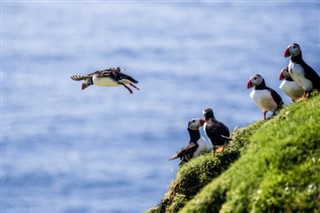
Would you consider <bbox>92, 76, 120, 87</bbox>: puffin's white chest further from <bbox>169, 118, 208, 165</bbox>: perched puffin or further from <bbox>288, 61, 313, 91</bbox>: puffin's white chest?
<bbox>288, 61, 313, 91</bbox>: puffin's white chest

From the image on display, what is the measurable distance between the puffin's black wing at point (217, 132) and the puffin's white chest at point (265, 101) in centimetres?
147

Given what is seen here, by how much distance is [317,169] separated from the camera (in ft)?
51.6

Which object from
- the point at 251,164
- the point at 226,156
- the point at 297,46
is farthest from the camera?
the point at 297,46

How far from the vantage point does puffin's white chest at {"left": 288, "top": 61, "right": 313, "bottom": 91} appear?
19906 millimetres

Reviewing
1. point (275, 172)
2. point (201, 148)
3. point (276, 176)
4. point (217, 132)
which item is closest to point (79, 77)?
point (201, 148)

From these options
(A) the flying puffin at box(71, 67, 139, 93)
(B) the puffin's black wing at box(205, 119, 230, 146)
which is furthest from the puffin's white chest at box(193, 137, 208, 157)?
(A) the flying puffin at box(71, 67, 139, 93)

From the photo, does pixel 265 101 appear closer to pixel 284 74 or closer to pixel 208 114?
pixel 284 74

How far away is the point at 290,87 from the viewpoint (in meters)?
20.7

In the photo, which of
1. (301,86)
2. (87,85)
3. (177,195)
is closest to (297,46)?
(301,86)

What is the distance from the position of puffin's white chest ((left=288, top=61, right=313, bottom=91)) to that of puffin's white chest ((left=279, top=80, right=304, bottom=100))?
0.44 meters

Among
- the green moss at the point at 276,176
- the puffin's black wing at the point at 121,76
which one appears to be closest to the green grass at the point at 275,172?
the green moss at the point at 276,176

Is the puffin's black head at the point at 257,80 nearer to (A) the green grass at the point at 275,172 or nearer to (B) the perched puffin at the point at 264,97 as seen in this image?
(B) the perched puffin at the point at 264,97

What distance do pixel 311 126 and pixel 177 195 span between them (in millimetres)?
4004

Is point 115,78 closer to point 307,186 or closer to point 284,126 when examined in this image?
point 284,126
